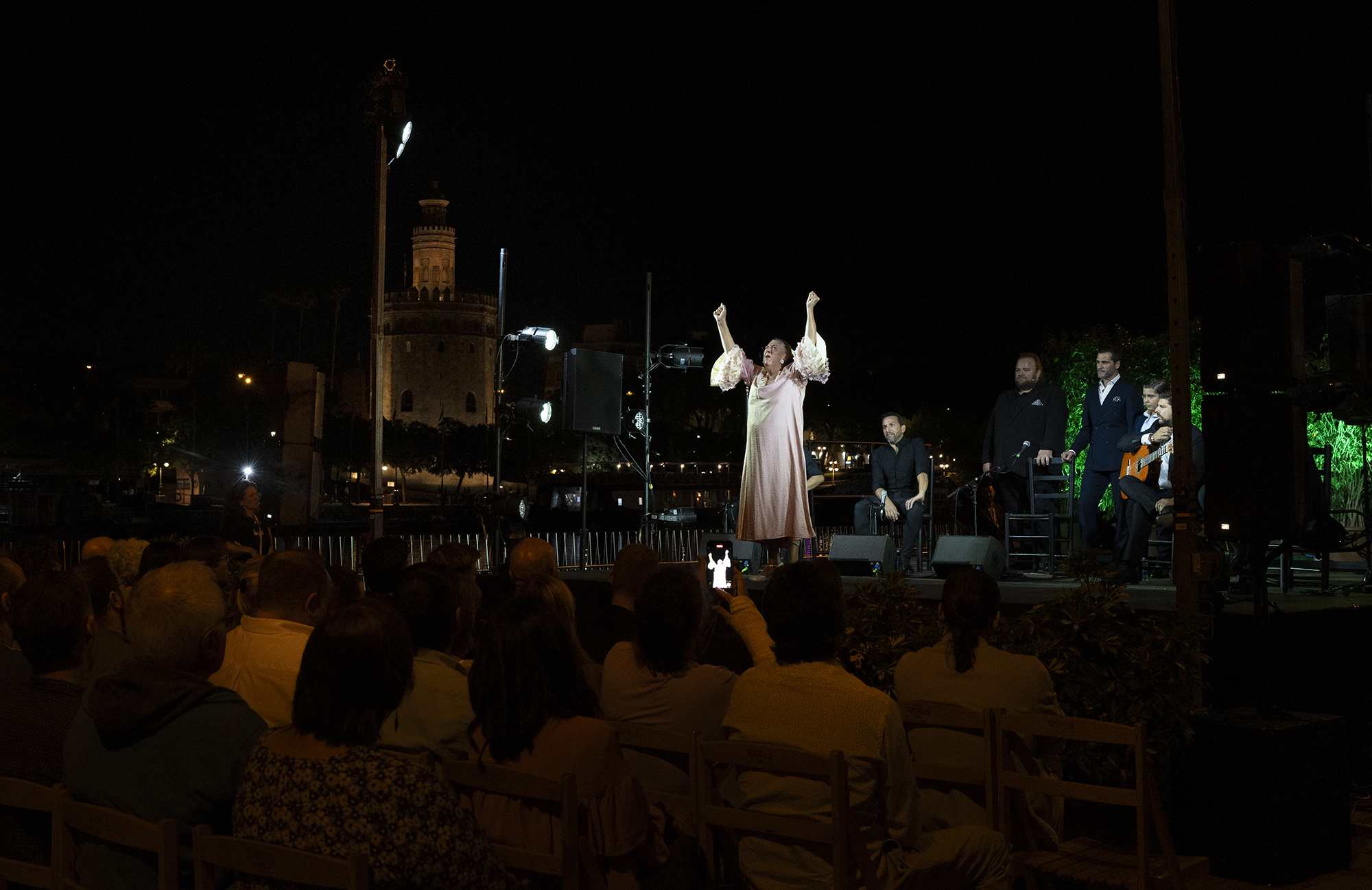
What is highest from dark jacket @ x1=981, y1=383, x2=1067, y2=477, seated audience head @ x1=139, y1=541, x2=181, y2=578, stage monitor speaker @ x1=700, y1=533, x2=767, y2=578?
dark jacket @ x1=981, y1=383, x2=1067, y2=477

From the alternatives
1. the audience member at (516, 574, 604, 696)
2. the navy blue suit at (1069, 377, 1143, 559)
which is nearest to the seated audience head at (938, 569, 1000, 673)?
the audience member at (516, 574, 604, 696)

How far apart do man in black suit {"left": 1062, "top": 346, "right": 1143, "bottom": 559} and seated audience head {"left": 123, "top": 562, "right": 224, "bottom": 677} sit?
23.6 feet

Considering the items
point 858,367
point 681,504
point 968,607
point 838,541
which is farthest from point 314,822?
point 858,367

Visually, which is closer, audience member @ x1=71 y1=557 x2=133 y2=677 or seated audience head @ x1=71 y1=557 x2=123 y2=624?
audience member @ x1=71 y1=557 x2=133 y2=677

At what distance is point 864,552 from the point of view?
9.48 metres

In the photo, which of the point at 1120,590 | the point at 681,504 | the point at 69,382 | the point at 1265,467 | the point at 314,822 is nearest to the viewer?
the point at 314,822

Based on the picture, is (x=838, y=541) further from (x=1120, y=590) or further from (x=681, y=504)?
(x=681, y=504)

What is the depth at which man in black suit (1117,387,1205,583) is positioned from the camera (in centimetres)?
818

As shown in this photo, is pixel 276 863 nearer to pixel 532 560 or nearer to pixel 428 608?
pixel 428 608

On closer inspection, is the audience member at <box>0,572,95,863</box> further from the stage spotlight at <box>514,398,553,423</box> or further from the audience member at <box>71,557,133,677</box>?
the stage spotlight at <box>514,398,553,423</box>

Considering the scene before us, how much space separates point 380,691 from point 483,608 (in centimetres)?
607

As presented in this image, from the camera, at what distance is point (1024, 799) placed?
3447 millimetres

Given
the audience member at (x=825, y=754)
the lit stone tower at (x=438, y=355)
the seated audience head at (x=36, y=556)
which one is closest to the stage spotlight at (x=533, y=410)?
the seated audience head at (x=36, y=556)

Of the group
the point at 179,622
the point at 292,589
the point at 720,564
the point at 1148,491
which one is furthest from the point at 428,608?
the point at 1148,491
